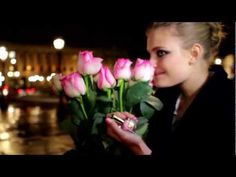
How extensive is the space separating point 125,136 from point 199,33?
0.50 meters

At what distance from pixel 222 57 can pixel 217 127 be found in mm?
545

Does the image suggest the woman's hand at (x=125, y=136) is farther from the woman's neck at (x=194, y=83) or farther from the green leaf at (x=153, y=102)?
the woman's neck at (x=194, y=83)


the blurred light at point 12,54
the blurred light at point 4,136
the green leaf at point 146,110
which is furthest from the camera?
the blurred light at point 12,54

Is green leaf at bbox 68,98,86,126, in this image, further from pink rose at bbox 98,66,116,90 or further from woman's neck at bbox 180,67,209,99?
woman's neck at bbox 180,67,209,99

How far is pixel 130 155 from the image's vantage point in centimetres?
165

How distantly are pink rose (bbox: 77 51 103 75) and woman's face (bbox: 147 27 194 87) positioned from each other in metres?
0.24

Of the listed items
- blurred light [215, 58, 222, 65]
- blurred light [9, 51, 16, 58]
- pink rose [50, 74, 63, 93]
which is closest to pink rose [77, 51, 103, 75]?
pink rose [50, 74, 63, 93]

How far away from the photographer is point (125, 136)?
152 cm

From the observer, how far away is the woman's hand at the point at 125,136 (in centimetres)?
152

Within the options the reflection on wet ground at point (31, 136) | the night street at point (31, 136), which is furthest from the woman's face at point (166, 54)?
the reflection on wet ground at point (31, 136)

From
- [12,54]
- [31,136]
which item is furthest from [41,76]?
[12,54]

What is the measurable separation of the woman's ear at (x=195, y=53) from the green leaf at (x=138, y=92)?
231 millimetres

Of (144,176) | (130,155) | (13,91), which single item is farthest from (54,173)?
(13,91)
